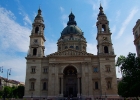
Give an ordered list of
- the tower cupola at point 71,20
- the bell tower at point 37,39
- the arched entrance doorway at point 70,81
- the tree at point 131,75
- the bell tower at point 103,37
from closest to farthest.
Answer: the tree at point 131,75
the bell tower at point 103,37
the bell tower at point 37,39
the arched entrance doorway at point 70,81
the tower cupola at point 71,20

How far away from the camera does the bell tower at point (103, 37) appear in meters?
40.1

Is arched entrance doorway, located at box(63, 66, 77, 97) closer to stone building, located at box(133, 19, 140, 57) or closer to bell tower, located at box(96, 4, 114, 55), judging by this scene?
bell tower, located at box(96, 4, 114, 55)

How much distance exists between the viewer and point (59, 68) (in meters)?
39.4

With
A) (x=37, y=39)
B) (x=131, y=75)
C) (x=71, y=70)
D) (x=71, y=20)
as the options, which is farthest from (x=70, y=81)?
(x=71, y=20)

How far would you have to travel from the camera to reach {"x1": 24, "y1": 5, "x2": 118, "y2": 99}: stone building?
1469 inches

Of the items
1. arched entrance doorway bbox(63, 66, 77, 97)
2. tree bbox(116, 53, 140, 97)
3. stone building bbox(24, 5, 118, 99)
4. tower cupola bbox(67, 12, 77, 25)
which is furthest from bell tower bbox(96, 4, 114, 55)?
tower cupola bbox(67, 12, 77, 25)

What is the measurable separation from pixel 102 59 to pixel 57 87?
12338 mm

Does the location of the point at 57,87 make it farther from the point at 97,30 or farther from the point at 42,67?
the point at 97,30

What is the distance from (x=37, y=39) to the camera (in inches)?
1657

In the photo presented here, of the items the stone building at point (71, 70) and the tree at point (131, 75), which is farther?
the stone building at point (71, 70)

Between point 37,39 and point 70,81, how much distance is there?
13.7 metres

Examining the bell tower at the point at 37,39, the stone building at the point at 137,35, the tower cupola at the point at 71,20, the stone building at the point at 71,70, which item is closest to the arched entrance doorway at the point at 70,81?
the stone building at the point at 71,70

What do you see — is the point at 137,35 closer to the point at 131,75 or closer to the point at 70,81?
the point at 131,75

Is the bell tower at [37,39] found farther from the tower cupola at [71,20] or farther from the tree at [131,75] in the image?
the tree at [131,75]
